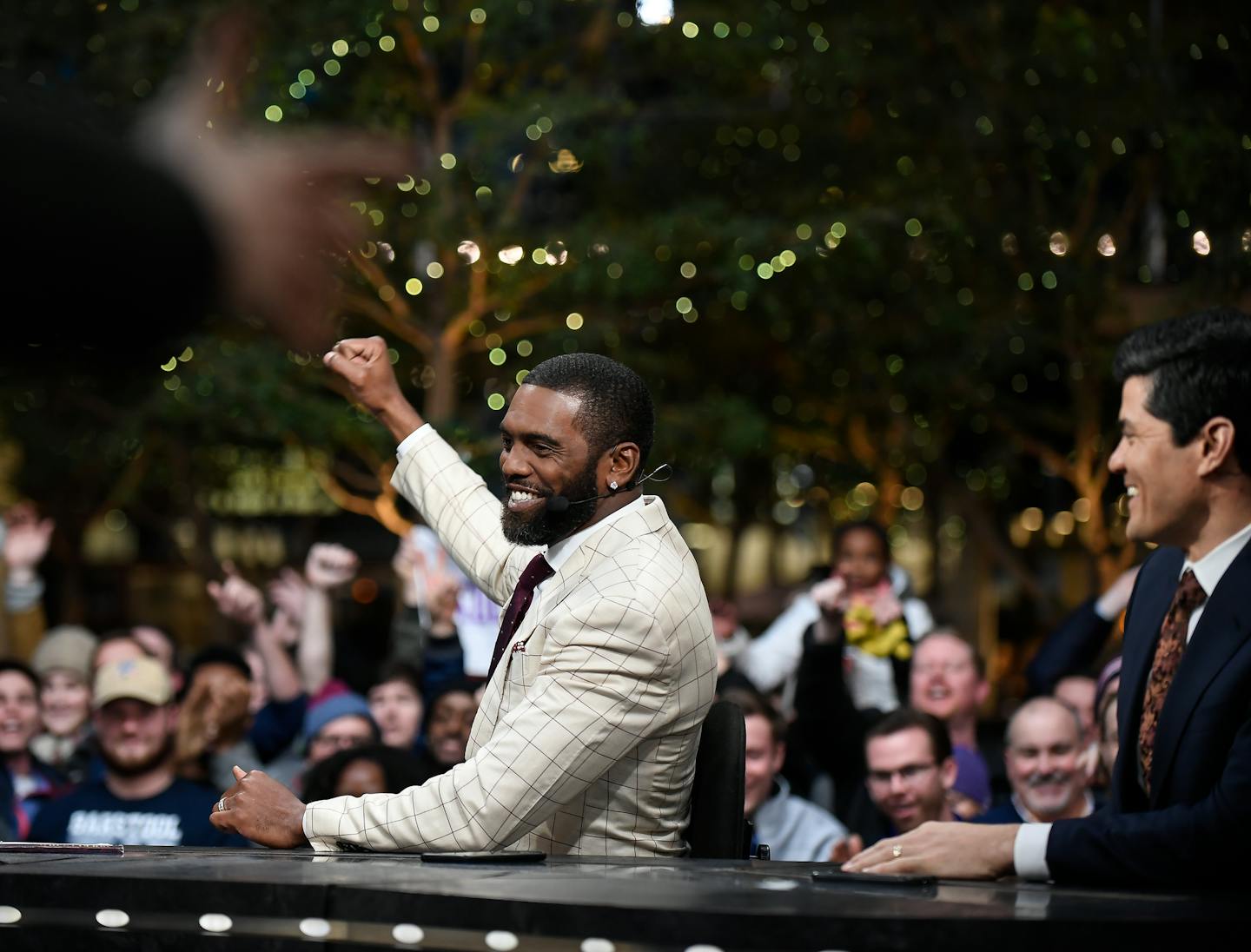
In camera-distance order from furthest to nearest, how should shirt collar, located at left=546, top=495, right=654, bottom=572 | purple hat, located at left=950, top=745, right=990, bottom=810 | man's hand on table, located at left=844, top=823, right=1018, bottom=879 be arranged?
purple hat, located at left=950, top=745, right=990, bottom=810 → shirt collar, located at left=546, top=495, right=654, bottom=572 → man's hand on table, located at left=844, top=823, right=1018, bottom=879

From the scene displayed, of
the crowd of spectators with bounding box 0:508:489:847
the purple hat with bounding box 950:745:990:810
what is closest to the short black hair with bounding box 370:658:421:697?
the crowd of spectators with bounding box 0:508:489:847

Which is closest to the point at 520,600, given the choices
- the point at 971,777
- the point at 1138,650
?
the point at 1138,650

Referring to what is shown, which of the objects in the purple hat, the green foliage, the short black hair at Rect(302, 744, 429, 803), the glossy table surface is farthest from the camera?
the green foliage

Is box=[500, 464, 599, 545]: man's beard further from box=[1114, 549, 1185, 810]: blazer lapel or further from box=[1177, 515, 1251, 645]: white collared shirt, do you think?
box=[1177, 515, 1251, 645]: white collared shirt

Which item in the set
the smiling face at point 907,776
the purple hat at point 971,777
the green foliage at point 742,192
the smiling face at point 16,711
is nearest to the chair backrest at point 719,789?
the smiling face at point 907,776

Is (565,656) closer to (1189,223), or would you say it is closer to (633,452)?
(633,452)

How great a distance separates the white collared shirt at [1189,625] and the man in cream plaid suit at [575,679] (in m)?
0.85

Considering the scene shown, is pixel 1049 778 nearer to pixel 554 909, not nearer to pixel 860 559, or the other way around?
pixel 860 559

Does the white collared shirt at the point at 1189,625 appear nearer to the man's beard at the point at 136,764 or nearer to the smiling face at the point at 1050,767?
the smiling face at the point at 1050,767

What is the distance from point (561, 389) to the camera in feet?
12.1

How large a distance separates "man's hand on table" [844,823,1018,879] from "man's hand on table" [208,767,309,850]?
117 cm

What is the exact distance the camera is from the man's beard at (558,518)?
12.0 ft

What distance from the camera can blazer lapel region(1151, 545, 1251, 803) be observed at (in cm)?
288

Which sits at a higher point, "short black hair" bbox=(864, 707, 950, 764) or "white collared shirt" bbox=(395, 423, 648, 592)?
"white collared shirt" bbox=(395, 423, 648, 592)
